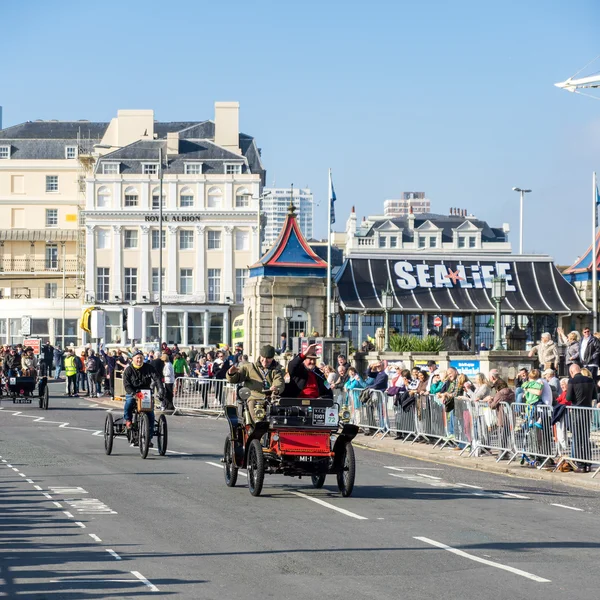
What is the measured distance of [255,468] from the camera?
1574cm

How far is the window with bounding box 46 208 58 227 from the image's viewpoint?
102875 mm

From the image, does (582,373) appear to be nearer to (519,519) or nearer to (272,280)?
(519,519)

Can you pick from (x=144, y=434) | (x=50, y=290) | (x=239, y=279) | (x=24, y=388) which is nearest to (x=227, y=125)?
(x=239, y=279)

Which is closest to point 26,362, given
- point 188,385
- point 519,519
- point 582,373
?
point 188,385

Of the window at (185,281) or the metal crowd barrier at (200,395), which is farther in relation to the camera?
the window at (185,281)

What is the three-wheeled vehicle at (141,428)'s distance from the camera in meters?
20.1

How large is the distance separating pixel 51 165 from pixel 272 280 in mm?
60318

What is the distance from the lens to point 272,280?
46688 mm

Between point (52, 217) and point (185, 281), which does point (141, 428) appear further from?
point (52, 217)

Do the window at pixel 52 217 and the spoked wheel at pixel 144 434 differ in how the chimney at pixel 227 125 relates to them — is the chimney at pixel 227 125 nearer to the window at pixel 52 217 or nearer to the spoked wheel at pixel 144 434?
the window at pixel 52 217

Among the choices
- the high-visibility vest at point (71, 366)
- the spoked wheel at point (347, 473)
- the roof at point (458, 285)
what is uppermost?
the roof at point (458, 285)

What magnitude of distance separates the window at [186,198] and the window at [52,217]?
55.7ft

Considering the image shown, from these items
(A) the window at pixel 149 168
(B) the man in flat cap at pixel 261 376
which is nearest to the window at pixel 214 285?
(A) the window at pixel 149 168

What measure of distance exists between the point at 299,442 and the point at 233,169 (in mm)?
77457
